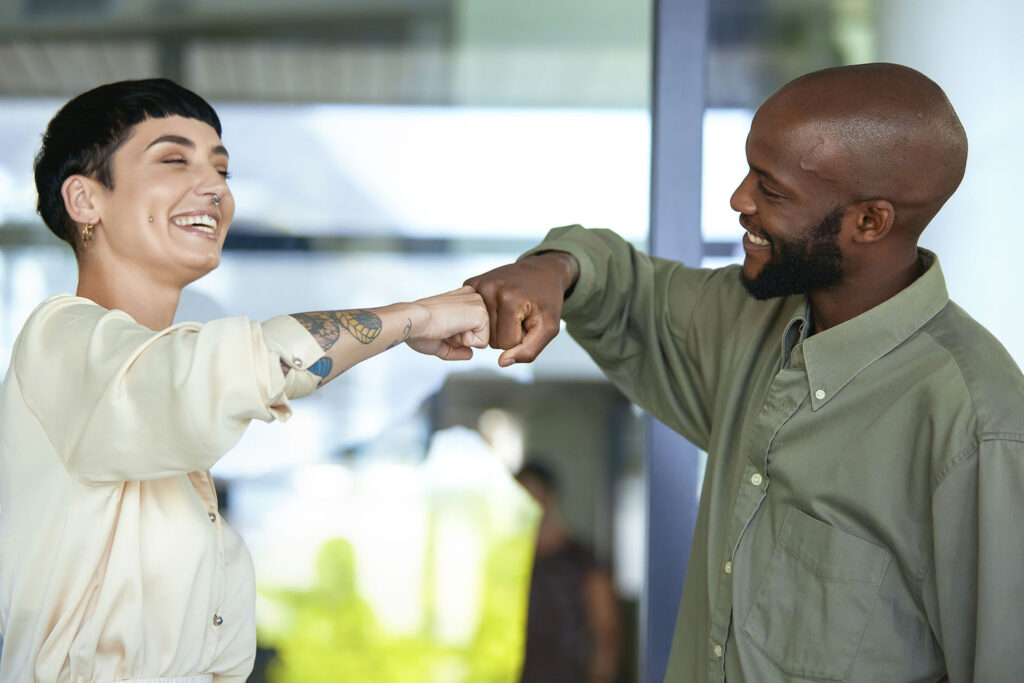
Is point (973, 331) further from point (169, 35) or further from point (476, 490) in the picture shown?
point (169, 35)

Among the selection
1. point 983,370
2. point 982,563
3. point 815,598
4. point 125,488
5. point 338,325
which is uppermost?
point 338,325

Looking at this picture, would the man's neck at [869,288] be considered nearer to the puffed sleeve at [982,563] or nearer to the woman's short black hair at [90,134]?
the puffed sleeve at [982,563]

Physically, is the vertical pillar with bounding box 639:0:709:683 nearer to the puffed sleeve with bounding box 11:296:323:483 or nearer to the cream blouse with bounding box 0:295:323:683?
the cream blouse with bounding box 0:295:323:683

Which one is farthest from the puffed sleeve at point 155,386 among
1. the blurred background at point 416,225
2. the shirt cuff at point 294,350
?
the blurred background at point 416,225

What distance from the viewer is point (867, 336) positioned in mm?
1591

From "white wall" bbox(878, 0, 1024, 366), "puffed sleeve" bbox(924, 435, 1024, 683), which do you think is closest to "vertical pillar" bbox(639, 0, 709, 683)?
"white wall" bbox(878, 0, 1024, 366)

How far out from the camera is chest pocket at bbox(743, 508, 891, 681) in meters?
1.50

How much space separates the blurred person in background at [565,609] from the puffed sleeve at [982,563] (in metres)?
1.45

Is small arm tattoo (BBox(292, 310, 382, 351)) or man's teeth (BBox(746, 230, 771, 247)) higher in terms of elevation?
man's teeth (BBox(746, 230, 771, 247))

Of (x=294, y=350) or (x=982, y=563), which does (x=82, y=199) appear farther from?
(x=982, y=563)

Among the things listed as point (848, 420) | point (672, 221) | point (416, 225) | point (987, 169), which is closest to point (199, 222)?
point (848, 420)

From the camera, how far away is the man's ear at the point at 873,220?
1.59 m

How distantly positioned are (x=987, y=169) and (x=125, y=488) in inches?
92.6

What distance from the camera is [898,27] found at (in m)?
2.74
